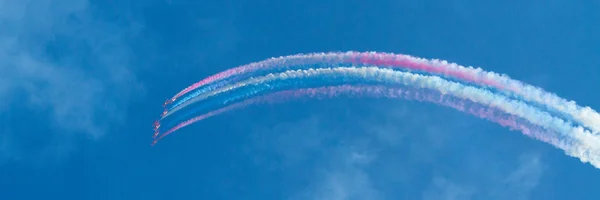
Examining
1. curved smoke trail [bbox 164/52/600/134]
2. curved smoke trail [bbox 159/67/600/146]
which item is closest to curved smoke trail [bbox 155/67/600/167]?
curved smoke trail [bbox 159/67/600/146]

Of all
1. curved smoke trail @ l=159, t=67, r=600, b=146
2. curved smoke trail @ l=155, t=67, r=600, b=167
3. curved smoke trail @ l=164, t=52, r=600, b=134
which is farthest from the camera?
curved smoke trail @ l=159, t=67, r=600, b=146

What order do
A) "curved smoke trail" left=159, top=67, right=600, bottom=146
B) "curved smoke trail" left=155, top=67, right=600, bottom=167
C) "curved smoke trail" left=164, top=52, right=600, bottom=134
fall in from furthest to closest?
"curved smoke trail" left=159, top=67, right=600, bottom=146 → "curved smoke trail" left=164, top=52, right=600, bottom=134 → "curved smoke trail" left=155, top=67, right=600, bottom=167

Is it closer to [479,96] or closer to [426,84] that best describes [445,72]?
[426,84]

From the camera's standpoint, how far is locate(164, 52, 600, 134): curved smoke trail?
200ft

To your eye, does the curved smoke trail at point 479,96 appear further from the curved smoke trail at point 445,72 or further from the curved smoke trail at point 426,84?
the curved smoke trail at point 445,72

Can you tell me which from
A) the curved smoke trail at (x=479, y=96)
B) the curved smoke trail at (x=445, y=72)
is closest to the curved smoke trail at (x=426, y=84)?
the curved smoke trail at (x=479, y=96)

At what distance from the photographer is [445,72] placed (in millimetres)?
Result: 63469

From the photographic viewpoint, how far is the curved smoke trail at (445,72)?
2404 inches

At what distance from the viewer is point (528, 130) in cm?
6188

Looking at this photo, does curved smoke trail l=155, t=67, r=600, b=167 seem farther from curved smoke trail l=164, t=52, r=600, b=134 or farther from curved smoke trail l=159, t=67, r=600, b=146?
curved smoke trail l=164, t=52, r=600, b=134

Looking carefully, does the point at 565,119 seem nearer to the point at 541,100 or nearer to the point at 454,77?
the point at 541,100

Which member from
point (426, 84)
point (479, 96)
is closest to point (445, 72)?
point (426, 84)

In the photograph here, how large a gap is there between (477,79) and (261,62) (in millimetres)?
13798

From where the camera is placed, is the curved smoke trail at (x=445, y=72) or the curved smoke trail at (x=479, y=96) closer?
the curved smoke trail at (x=479, y=96)
